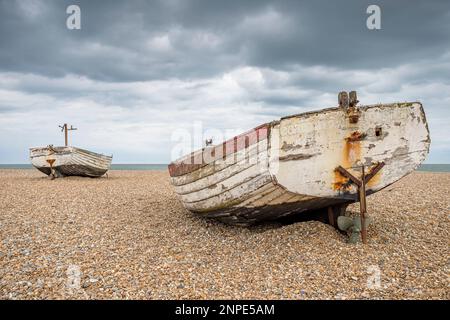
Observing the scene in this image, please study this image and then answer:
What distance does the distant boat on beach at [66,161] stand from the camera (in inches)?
640

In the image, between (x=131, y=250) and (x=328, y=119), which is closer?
(x=328, y=119)

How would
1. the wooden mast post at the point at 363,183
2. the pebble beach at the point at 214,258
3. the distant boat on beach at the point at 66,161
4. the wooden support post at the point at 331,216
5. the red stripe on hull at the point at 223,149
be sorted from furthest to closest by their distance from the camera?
the distant boat on beach at the point at 66,161 → the wooden support post at the point at 331,216 → the wooden mast post at the point at 363,183 → the red stripe on hull at the point at 223,149 → the pebble beach at the point at 214,258

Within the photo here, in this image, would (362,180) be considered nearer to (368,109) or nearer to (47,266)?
(368,109)

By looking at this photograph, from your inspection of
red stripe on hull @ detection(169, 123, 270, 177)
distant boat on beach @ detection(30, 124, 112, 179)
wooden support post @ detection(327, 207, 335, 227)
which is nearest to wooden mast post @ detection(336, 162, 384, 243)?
wooden support post @ detection(327, 207, 335, 227)

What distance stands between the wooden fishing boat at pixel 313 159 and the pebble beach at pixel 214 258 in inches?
22.8

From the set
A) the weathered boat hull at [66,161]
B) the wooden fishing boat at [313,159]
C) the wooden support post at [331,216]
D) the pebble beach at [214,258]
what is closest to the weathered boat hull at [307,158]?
the wooden fishing boat at [313,159]

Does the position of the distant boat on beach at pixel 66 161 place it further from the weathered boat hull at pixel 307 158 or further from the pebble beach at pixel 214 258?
the weathered boat hull at pixel 307 158

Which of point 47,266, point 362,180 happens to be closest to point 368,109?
point 362,180

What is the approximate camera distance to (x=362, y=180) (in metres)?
5.14

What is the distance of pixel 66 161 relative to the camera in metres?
16.3

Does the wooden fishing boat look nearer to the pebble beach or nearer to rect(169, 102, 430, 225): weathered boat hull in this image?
rect(169, 102, 430, 225): weathered boat hull

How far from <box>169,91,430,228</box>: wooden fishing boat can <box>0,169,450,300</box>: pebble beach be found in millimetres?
578

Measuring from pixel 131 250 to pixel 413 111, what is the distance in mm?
4869
